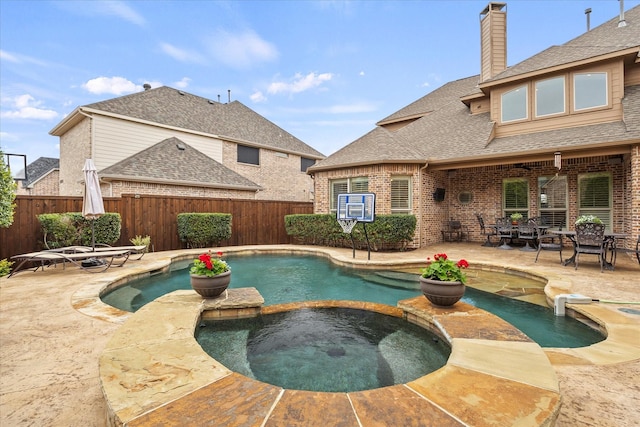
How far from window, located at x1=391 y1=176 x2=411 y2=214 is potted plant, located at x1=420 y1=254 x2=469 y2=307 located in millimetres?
6848

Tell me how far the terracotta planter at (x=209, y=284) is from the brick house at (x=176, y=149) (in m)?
10.3

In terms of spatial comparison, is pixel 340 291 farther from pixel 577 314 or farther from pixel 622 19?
pixel 622 19

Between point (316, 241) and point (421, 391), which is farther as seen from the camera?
point (316, 241)

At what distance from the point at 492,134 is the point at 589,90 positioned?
2.74m

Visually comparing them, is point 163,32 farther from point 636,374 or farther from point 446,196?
point 636,374

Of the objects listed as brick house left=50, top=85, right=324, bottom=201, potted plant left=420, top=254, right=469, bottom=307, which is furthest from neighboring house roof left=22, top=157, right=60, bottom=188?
potted plant left=420, top=254, right=469, bottom=307

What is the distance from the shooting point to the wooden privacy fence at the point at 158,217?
762 centimetres

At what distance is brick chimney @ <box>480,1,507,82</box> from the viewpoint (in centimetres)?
1201

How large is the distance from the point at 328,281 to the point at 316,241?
550 centimetres

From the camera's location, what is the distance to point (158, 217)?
10828 millimetres

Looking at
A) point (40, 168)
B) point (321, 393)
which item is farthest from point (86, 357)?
point (40, 168)

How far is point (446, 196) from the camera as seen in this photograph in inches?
477

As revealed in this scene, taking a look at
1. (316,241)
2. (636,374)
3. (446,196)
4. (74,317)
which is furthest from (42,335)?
(446,196)

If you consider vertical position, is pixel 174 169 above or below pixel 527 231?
above
